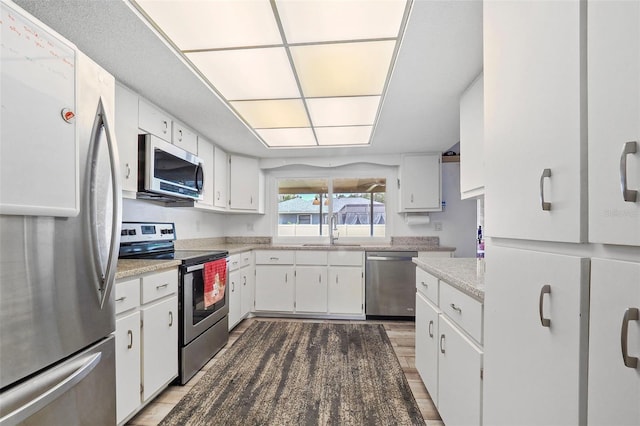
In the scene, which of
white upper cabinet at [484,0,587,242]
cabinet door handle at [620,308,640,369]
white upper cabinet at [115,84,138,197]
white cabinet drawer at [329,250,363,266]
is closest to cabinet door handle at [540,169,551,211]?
white upper cabinet at [484,0,587,242]

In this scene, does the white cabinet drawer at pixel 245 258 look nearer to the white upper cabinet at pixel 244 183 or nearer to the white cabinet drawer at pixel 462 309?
the white upper cabinet at pixel 244 183

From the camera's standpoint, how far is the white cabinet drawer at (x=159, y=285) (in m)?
1.65

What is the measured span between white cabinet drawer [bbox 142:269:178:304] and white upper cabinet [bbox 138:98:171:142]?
3.64ft

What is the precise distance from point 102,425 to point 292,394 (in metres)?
1.16

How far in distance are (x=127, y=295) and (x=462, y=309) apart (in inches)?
68.7

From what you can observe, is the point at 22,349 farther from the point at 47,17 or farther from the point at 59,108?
the point at 47,17

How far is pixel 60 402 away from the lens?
2.87 ft

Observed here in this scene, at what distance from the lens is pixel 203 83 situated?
75.1 inches

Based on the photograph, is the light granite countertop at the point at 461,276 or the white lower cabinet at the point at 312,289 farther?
the white lower cabinet at the point at 312,289

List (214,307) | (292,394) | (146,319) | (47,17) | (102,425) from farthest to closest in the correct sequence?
(214,307), (292,394), (146,319), (47,17), (102,425)

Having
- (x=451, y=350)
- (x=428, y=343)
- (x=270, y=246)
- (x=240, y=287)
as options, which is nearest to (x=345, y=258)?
(x=270, y=246)

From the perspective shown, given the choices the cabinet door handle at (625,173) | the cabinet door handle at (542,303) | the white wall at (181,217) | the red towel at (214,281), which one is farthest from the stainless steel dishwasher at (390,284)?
the cabinet door handle at (625,173)

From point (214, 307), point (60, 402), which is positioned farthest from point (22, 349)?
point (214, 307)

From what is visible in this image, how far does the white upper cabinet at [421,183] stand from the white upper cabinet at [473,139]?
172 cm
